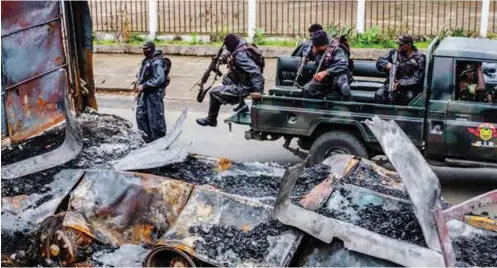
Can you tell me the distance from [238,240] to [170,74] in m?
11.0

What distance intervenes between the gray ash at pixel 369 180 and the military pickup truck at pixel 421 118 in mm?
2259

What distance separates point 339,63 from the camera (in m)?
9.66

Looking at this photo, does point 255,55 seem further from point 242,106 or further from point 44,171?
point 44,171

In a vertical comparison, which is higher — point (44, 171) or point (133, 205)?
point (44, 171)

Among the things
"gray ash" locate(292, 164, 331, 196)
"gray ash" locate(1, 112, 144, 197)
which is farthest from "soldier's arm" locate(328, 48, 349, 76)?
"gray ash" locate(292, 164, 331, 196)

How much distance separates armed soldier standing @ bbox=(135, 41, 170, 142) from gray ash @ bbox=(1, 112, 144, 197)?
1419 millimetres

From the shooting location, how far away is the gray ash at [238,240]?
557 centimetres

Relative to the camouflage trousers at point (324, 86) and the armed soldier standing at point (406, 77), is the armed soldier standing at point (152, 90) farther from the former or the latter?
the armed soldier standing at point (406, 77)

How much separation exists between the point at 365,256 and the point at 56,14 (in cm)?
483

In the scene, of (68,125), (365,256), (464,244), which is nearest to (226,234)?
(365,256)

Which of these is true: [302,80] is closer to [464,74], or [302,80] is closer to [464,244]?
[464,74]

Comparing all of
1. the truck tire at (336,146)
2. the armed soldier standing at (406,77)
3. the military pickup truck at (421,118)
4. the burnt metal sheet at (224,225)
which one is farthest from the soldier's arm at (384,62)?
the burnt metal sheet at (224,225)

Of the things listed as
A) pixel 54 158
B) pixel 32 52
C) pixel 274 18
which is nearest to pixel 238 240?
pixel 54 158

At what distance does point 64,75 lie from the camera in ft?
28.8
